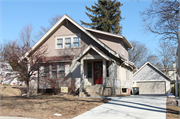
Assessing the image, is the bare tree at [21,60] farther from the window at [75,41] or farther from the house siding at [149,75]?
the house siding at [149,75]

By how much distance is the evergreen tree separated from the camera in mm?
34850

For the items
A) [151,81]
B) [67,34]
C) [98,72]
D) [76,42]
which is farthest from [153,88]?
[67,34]

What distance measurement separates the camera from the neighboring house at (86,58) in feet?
54.9

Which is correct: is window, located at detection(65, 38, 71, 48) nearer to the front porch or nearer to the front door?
the front porch

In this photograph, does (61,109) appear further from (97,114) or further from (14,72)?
(14,72)

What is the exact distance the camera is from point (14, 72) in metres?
12.0

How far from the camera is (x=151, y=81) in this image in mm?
28188

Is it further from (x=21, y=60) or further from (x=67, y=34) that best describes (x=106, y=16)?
(x=21, y=60)

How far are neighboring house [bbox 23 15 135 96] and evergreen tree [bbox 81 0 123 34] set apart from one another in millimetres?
15167

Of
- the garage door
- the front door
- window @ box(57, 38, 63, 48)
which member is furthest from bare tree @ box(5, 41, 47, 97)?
the garage door

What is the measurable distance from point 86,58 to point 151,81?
15.0m

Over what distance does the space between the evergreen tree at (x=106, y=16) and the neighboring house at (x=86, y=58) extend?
1517cm

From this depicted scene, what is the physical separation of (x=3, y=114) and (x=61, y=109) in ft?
8.45

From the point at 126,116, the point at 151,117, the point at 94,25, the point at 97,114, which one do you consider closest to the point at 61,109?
the point at 97,114
